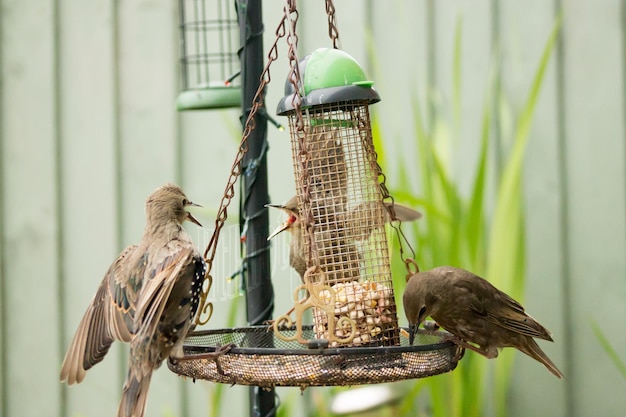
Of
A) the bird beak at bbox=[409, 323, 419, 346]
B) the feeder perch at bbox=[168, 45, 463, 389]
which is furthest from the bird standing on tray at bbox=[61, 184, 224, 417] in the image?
the bird beak at bbox=[409, 323, 419, 346]

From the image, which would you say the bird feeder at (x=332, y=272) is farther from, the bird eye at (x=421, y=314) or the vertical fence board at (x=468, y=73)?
the vertical fence board at (x=468, y=73)

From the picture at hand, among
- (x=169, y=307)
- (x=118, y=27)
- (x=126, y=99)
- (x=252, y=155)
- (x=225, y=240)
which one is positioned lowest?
(x=169, y=307)

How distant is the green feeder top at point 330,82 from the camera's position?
2.70 metres

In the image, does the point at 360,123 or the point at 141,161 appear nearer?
the point at 360,123

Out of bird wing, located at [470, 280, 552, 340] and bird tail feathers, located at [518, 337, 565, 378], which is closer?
bird wing, located at [470, 280, 552, 340]

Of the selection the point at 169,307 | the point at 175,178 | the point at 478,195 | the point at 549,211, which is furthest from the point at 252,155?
the point at 549,211

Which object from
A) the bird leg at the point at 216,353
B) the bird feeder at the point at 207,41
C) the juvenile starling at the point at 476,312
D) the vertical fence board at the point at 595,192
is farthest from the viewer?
the bird feeder at the point at 207,41

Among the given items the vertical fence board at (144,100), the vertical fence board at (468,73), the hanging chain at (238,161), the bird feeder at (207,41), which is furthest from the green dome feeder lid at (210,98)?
the vertical fence board at (468,73)

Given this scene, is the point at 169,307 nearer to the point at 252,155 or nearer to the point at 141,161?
the point at 252,155

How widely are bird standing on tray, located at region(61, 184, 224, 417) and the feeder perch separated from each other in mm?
137

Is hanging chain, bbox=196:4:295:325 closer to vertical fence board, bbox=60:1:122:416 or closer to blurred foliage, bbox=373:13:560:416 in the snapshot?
blurred foliage, bbox=373:13:560:416

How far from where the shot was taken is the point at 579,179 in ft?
Answer: 13.8

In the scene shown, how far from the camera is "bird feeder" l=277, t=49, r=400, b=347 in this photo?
2.77m

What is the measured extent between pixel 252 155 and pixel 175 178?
5.31 ft
